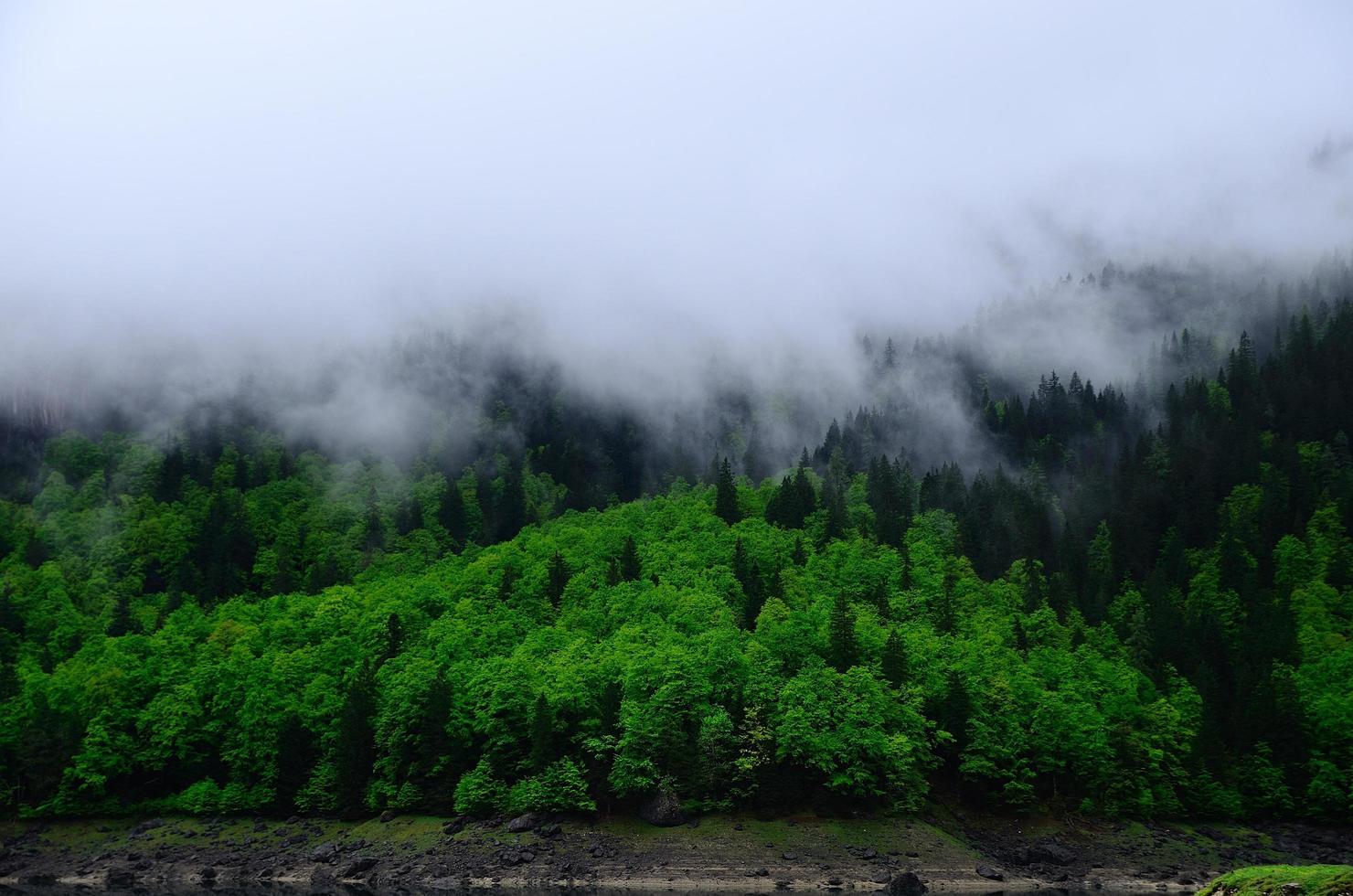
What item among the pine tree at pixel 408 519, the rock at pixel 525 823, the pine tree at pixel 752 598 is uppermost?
the pine tree at pixel 408 519

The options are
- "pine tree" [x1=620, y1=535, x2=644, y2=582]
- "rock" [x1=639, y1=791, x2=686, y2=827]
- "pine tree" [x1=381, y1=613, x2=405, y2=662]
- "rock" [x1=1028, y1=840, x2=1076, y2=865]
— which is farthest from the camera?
"pine tree" [x1=620, y1=535, x2=644, y2=582]

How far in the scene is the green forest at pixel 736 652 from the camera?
103 meters

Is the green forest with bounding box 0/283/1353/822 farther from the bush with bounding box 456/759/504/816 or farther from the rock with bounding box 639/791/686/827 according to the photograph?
the rock with bounding box 639/791/686/827

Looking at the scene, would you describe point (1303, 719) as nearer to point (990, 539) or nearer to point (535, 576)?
point (990, 539)

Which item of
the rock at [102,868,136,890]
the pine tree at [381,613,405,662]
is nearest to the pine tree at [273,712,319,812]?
the pine tree at [381,613,405,662]

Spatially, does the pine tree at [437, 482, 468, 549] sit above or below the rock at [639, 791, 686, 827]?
above

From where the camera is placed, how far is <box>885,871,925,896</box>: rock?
84.4 metres

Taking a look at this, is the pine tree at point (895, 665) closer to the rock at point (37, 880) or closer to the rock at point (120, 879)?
the rock at point (120, 879)

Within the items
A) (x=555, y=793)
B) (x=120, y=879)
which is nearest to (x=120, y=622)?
(x=120, y=879)

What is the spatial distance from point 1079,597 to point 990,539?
68.0 feet

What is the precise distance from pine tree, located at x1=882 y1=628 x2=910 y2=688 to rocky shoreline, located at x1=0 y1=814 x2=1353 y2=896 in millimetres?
14464

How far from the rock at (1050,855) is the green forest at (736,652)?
304 inches

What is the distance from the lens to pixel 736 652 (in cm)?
10994

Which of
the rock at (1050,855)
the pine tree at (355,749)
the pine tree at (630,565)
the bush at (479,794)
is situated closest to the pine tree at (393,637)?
the pine tree at (355,749)
